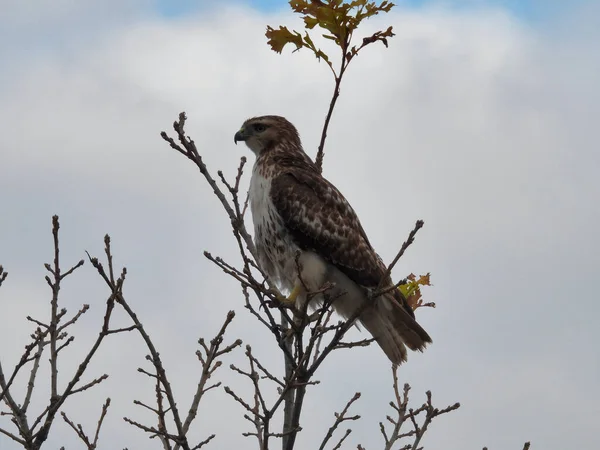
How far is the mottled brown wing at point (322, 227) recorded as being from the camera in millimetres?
6348

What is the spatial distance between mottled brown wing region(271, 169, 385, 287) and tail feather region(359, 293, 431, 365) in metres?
0.22

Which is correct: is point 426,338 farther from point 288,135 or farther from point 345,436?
point 288,135

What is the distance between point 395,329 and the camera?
6.36 m

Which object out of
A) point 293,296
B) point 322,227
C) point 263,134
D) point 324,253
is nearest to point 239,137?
point 263,134

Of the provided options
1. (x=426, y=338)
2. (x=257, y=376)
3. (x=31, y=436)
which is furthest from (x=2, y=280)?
(x=426, y=338)

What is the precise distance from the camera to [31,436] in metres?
4.30

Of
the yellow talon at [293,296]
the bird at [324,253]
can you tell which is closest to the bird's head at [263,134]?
the bird at [324,253]

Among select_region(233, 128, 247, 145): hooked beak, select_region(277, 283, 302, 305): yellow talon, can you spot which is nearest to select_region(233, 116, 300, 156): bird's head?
select_region(233, 128, 247, 145): hooked beak

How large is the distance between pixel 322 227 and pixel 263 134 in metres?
1.26

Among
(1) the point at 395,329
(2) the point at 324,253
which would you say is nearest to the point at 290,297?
(2) the point at 324,253

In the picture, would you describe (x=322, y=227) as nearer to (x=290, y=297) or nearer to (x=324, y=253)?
(x=324, y=253)

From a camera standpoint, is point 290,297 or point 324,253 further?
point 324,253

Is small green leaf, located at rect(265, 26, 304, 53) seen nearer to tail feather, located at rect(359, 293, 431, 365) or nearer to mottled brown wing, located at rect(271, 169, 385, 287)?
mottled brown wing, located at rect(271, 169, 385, 287)

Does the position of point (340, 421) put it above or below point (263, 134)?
below
